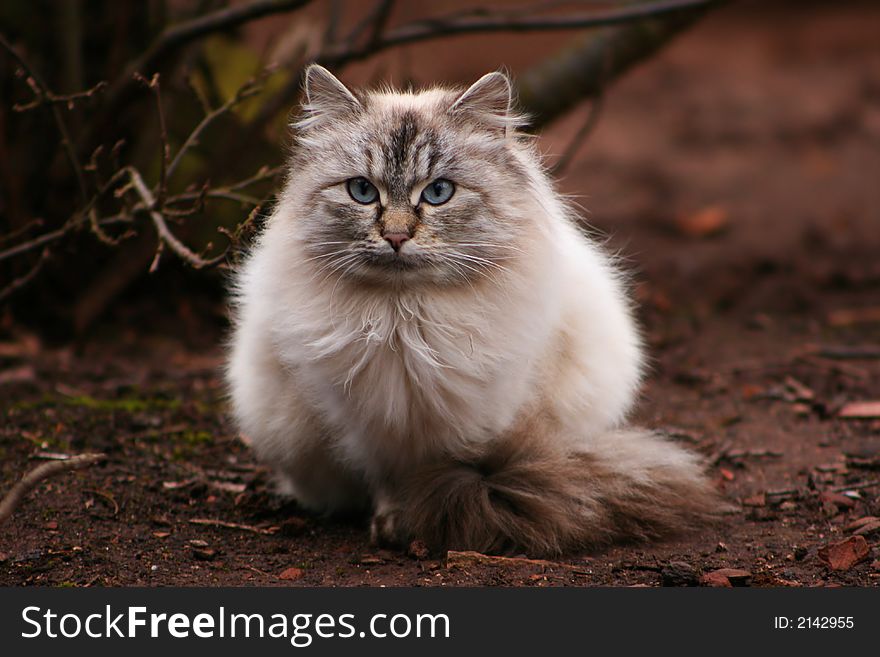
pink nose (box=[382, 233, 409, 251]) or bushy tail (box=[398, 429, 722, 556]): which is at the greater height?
pink nose (box=[382, 233, 409, 251])

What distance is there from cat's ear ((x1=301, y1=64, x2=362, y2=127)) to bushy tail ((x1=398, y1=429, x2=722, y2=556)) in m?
1.32

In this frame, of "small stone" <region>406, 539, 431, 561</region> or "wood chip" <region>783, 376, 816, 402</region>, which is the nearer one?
"small stone" <region>406, 539, 431, 561</region>

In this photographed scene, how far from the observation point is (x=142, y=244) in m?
6.36

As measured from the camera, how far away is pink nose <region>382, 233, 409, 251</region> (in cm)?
345

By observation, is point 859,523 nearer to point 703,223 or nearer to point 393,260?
point 393,260

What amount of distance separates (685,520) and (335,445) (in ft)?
4.31

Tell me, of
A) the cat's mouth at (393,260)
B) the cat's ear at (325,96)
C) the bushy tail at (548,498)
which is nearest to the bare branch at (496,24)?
the cat's ear at (325,96)

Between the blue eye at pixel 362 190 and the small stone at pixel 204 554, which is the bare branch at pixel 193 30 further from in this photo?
the small stone at pixel 204 554

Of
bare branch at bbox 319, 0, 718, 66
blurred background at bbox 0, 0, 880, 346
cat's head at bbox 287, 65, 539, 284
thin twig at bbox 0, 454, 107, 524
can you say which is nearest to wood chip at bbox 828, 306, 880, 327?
blurred background at bbox 0, 0, 880, 346

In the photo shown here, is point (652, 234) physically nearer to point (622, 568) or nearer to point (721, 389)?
point (721, 389)


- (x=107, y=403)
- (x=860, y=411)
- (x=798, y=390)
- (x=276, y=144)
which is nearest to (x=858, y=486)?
(x=860, y=411)

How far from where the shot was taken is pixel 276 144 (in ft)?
22.2

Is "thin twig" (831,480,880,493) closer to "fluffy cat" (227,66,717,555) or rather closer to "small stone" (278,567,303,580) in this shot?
"fluffy cat" (227,66,717,555)

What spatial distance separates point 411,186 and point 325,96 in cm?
58
